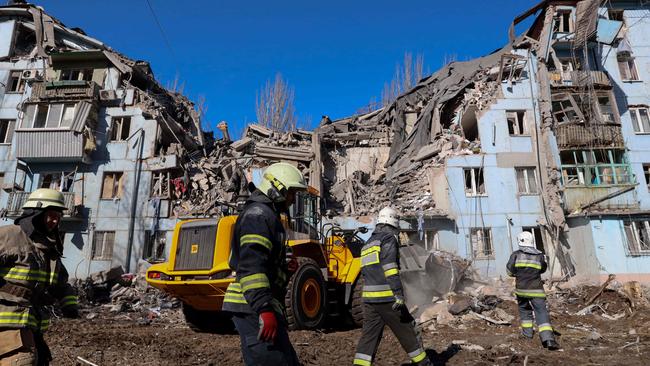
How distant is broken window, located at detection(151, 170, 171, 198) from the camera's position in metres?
18.7

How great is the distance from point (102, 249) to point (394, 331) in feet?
58.0

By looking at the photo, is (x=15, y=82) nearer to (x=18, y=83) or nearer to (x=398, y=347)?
(x=18, y=83)

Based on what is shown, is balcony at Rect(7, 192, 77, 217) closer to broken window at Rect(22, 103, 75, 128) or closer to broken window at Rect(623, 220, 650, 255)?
broken window at Rect(22, 103, 75, 128)

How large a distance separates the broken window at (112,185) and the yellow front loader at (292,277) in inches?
527

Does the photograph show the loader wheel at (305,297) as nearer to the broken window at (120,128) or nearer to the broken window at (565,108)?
the broken window at (120,128)

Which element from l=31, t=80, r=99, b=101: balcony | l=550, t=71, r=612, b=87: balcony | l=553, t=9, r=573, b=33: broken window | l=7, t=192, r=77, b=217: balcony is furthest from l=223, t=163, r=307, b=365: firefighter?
l=553, t=9, r=573, b=33: broken window

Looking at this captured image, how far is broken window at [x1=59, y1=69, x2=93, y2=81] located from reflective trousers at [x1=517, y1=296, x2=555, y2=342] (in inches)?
911

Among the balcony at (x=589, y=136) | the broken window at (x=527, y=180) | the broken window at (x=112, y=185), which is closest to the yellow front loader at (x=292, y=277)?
the broken window at (x=527, y=180)

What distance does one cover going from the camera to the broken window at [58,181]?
60.7 ft

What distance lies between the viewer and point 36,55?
21516mm

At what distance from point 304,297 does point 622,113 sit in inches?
815

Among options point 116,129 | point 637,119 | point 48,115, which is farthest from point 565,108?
point 48,115

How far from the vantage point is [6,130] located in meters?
20.2

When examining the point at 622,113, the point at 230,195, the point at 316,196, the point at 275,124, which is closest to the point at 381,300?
the point at 316,196
